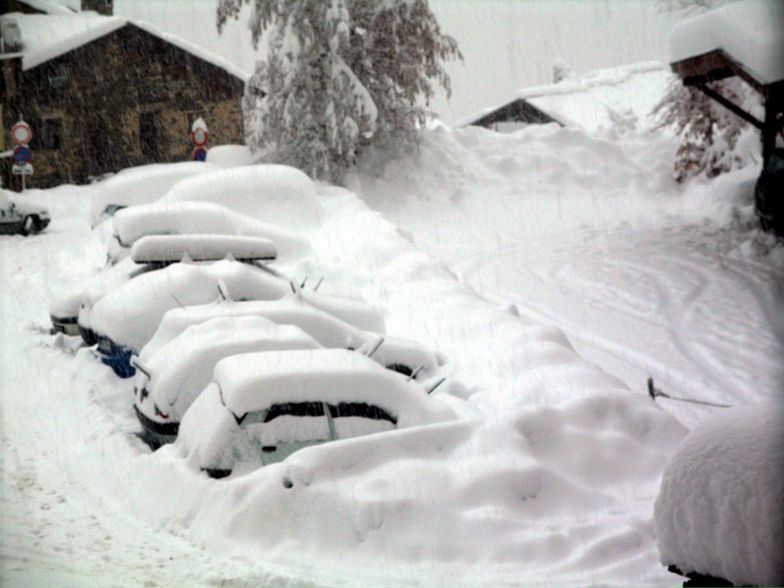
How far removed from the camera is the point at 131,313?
8898mm

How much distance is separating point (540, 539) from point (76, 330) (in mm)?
6986

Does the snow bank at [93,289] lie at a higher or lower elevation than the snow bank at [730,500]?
lower

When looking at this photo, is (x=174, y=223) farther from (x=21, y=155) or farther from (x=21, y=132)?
(x=21, y=155)

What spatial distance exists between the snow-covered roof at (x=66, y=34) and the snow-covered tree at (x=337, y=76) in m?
7.84

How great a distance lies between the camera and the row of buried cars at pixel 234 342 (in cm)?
612

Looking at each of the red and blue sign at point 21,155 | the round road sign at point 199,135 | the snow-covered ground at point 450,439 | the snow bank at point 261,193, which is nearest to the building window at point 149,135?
the red and blue sign at point 21,155

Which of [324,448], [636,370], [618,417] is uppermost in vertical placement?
[324,448]

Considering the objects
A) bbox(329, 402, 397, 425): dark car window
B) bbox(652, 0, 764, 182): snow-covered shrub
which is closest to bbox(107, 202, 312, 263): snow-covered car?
bbox(329, 402, 397, 425): dark car window

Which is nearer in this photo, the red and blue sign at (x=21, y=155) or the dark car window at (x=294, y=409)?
the dark car window at (x=294, y=409)

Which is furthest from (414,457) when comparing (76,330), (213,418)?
(76,330)

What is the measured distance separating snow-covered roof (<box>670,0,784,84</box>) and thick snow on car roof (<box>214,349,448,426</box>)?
9.11 m

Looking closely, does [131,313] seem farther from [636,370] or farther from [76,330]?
[636,370]

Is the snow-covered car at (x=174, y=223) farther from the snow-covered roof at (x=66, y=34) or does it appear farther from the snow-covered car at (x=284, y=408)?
the snow-covered roof at (x=66, y=34)

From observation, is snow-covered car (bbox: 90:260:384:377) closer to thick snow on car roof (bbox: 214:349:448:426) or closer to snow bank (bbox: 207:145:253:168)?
thick snow on car roof (bbox: 214:349:448:426)
